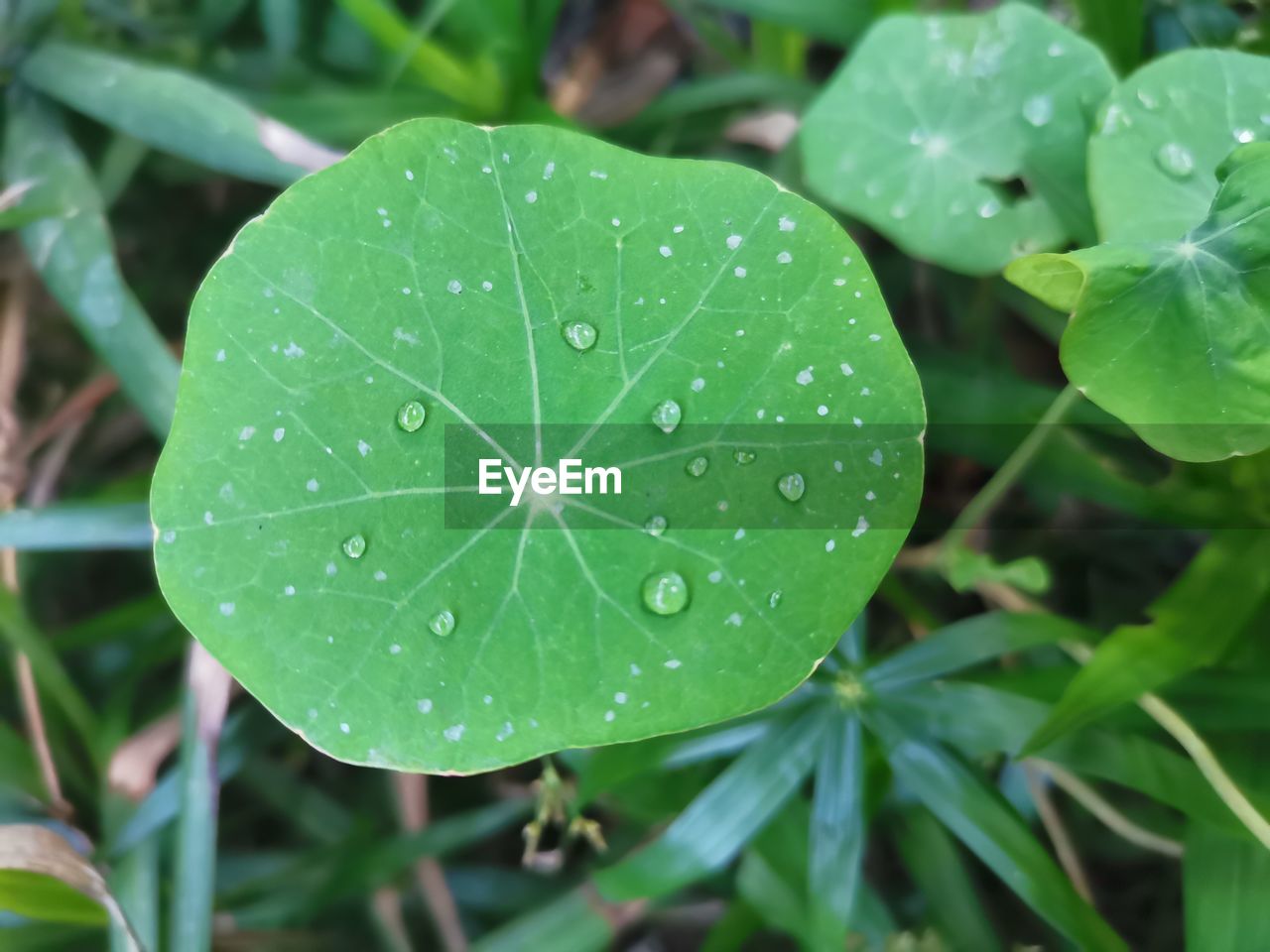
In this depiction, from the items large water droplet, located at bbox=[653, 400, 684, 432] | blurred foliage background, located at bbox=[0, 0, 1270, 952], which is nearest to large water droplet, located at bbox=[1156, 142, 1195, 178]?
blurred foliage background, located at bbox=[0, 0, 1270, 952]

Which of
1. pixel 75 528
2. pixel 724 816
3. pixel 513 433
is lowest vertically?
pixel 724 816

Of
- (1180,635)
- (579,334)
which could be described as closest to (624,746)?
(579,334)

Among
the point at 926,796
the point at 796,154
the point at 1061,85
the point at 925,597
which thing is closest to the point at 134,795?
the point at 926,796

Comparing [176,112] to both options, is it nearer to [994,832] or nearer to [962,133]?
[962,133]

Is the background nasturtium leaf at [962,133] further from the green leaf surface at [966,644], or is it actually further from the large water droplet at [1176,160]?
the green leaf surface at [966,644]

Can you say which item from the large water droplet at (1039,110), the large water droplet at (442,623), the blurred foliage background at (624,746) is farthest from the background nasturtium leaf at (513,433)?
the large water droplet at (1039,110)

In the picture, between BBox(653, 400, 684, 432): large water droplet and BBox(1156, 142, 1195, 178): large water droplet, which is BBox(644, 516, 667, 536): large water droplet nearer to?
BBox(653, 400, 684, 432): large water droplet
